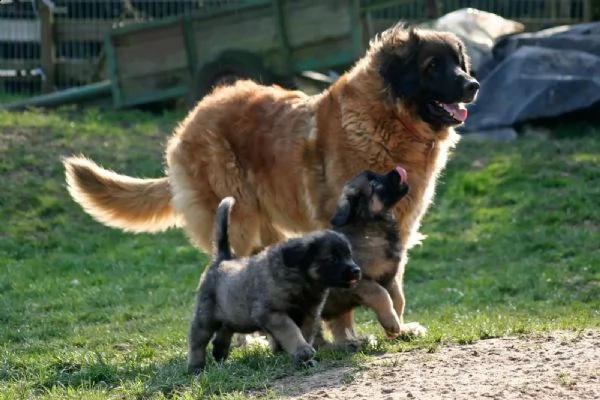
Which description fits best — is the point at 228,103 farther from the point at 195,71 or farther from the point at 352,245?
the point at 195,71

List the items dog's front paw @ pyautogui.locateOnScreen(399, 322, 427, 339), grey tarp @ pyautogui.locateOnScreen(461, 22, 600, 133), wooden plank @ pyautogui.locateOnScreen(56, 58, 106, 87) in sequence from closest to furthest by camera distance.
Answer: dog's front paw @ pyautogui.locateOnScreen(399, 322, 427, 339) → grey tarp @ pyautogui.locateOnScreen(461, 22, 600, 133) → wooden plank @ pyautogui.locateOnScreen(56, 58, 106, 87)

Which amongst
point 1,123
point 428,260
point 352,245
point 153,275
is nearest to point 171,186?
point 352,245

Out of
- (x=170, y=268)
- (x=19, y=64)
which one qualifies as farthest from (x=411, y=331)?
(x=19, y=64)

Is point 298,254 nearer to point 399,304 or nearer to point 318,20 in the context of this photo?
point 399,304

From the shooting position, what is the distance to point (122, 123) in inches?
706

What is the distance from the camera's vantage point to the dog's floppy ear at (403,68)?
8383 mm

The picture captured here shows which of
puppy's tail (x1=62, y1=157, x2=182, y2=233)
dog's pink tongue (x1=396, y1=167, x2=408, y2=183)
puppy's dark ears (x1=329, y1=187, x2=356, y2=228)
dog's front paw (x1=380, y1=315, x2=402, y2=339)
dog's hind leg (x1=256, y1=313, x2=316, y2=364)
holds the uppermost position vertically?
dog's pink tongue (x1=396, y1=167, x2=408, y2=183)

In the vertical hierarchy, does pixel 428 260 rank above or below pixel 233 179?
below

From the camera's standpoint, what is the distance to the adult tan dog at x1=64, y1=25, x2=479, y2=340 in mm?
8398

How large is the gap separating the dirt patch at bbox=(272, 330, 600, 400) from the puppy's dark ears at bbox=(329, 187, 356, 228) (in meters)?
1.06

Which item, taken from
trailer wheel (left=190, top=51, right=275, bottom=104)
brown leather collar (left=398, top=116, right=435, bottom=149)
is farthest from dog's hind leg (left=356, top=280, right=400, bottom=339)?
trailer wheel (left=190, top=51, right=275, bottom=104)

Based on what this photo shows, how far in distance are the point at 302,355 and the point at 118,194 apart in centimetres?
327

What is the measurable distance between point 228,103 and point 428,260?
440cm

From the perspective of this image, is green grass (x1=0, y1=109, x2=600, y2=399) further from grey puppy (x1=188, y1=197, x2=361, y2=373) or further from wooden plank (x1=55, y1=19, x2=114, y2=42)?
wooden plank (x1=55, y1=19, x2=114, y2=42)
